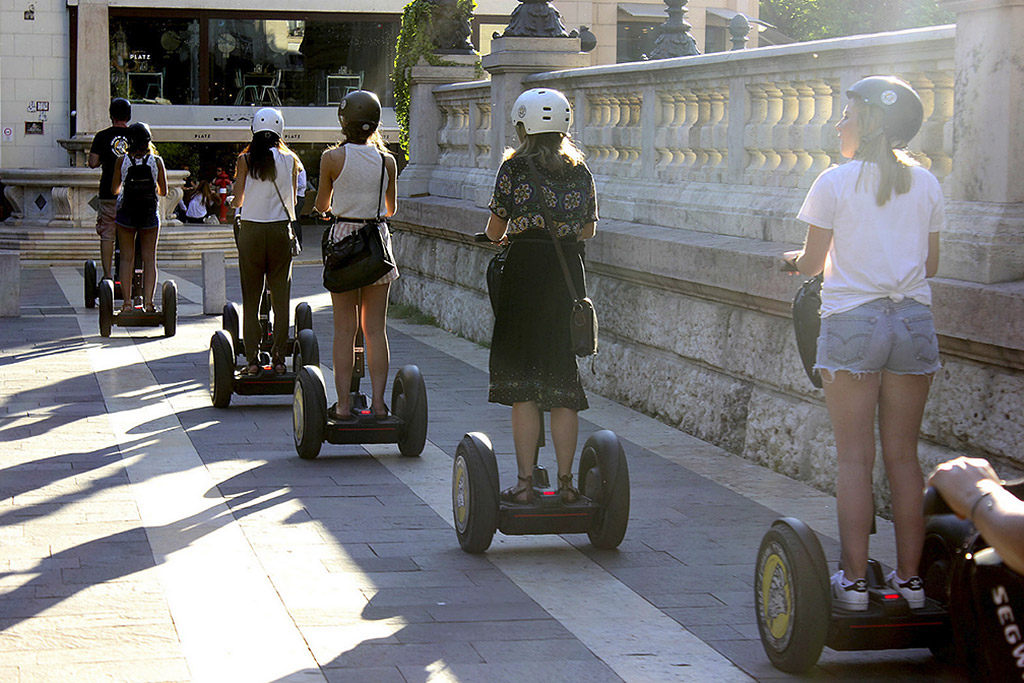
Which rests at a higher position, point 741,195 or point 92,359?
point 741,195

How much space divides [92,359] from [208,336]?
1.69 m

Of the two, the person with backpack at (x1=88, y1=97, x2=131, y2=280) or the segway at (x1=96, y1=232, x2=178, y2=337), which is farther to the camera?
the person with backpack at (x1=88, y1=97, x2=131, y2=280)

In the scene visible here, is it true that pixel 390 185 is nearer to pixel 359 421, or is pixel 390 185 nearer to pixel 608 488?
pixel 359 421

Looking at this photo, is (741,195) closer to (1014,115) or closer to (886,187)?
(1014,115)

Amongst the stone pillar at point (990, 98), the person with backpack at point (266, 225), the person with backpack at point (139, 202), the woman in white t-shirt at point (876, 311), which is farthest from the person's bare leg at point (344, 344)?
the person with backpack at point (139, 202)

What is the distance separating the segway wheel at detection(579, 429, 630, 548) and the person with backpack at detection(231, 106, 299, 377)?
373cm

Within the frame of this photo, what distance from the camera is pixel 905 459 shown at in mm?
4469

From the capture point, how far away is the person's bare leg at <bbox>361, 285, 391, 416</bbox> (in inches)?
300

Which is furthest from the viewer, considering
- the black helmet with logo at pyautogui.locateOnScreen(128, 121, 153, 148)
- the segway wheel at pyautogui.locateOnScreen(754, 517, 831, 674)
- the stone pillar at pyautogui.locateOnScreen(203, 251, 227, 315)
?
the stone pillar at pyautogui.locateOnScreen(203, 251, 227, 315)

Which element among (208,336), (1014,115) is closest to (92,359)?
(208,336)

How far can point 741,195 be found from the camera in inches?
323

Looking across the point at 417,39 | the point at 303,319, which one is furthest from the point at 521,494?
the point at 417,39

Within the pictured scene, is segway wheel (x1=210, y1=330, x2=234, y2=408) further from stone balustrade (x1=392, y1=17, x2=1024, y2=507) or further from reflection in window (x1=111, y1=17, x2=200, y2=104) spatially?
reflection in window (x1=111, y1=17, x2=200, y2=104)

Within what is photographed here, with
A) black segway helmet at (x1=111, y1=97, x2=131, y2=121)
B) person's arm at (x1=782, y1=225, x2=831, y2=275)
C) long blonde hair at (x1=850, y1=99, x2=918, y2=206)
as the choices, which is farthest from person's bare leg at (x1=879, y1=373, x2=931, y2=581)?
black segway helmet at (x1=111, y1=97, x2=131, y2=121)
